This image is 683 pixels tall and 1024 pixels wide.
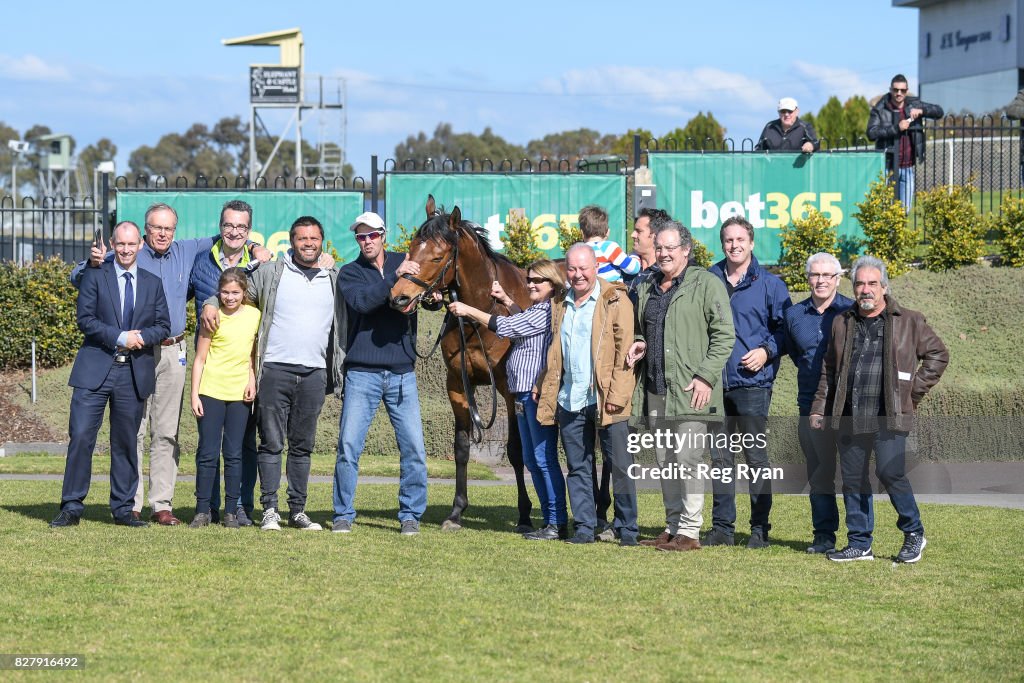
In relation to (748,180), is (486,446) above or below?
below

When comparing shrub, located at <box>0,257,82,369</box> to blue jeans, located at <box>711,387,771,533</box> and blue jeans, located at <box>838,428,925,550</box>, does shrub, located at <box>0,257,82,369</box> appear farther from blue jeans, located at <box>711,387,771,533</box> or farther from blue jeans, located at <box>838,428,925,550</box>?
blue jeans, located at <box>838,428,925,550</box>

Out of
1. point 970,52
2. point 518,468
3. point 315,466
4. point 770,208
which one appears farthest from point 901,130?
point 970,52

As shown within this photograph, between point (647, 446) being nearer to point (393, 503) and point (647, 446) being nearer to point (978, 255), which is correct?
point (393, 503)

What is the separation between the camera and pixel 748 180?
17422mm

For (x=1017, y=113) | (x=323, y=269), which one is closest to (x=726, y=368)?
(x=323, y=269)

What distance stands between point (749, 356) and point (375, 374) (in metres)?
2.42

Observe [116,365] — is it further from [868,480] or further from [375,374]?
[868,480]

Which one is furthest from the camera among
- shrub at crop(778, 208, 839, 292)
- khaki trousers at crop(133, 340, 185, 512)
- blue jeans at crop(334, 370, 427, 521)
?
shrub at crop(778, 208, 839, 292)

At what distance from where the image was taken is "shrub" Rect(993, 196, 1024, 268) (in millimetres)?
17031

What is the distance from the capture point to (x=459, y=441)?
30.6 ft

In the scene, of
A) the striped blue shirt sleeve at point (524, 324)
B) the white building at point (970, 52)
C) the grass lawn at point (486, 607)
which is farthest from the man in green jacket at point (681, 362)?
the white building at point (970, 52)

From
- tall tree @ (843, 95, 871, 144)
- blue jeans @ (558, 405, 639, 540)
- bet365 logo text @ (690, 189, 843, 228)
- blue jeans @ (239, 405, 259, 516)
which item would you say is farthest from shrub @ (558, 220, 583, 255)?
tall tree @ (843, 95, 871, 144)

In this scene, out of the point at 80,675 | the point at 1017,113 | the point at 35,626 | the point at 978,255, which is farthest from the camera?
the point at 1017,113

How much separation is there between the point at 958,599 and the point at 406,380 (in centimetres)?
370
